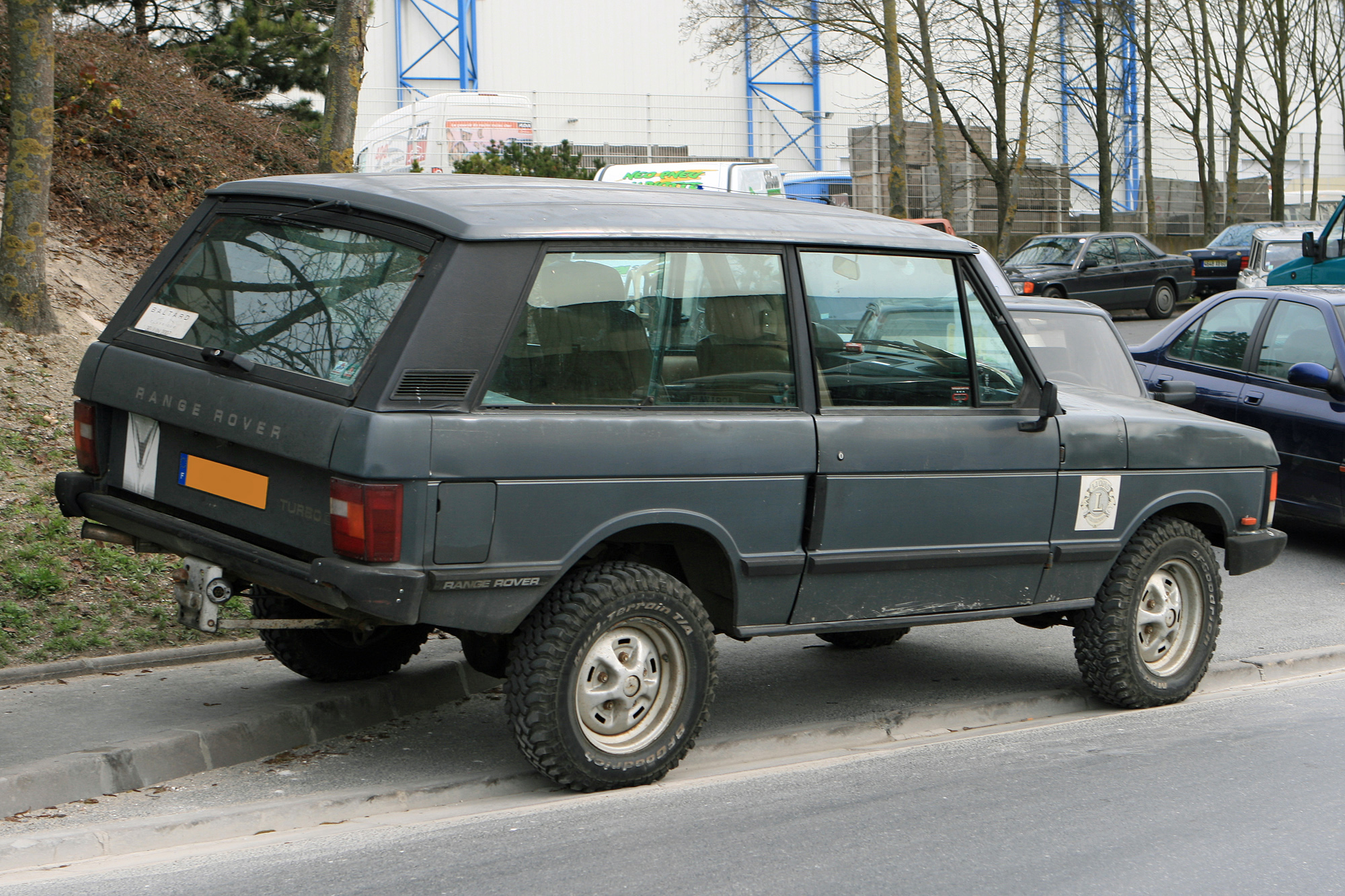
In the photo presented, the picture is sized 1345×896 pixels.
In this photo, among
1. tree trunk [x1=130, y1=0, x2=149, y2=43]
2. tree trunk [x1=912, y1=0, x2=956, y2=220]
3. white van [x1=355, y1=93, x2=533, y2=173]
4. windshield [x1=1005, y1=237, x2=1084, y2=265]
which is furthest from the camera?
windshield [x1=1005, y1=237, x2=1084, y2=265]

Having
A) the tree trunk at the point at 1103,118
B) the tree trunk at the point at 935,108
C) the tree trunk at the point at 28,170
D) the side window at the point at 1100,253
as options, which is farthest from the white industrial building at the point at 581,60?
the tree trunk at the point at 28,170

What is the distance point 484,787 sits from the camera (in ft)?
15.5

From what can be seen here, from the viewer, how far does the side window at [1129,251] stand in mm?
28797

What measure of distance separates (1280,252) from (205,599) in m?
25.5

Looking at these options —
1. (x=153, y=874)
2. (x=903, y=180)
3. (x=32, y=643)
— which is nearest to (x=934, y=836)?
(x=153, y=874)

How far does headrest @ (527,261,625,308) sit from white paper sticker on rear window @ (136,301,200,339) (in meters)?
1.23

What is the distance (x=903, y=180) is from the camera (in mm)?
23391

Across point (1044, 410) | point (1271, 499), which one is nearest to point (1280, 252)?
point (1271, 499)

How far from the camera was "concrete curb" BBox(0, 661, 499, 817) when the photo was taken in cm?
438

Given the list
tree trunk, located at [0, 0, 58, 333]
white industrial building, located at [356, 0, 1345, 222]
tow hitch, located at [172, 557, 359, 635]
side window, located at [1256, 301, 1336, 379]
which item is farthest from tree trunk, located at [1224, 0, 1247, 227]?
tow hitch, located at [172, 557, 359, 635]

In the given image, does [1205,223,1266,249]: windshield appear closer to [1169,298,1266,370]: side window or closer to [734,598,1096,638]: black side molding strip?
[1169,298,1266,370]: side window

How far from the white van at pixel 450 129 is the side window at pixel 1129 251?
12.6 meters

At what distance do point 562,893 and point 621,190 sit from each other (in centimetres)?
244

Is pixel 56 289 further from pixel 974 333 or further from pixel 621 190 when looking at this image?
pixel 974 333
